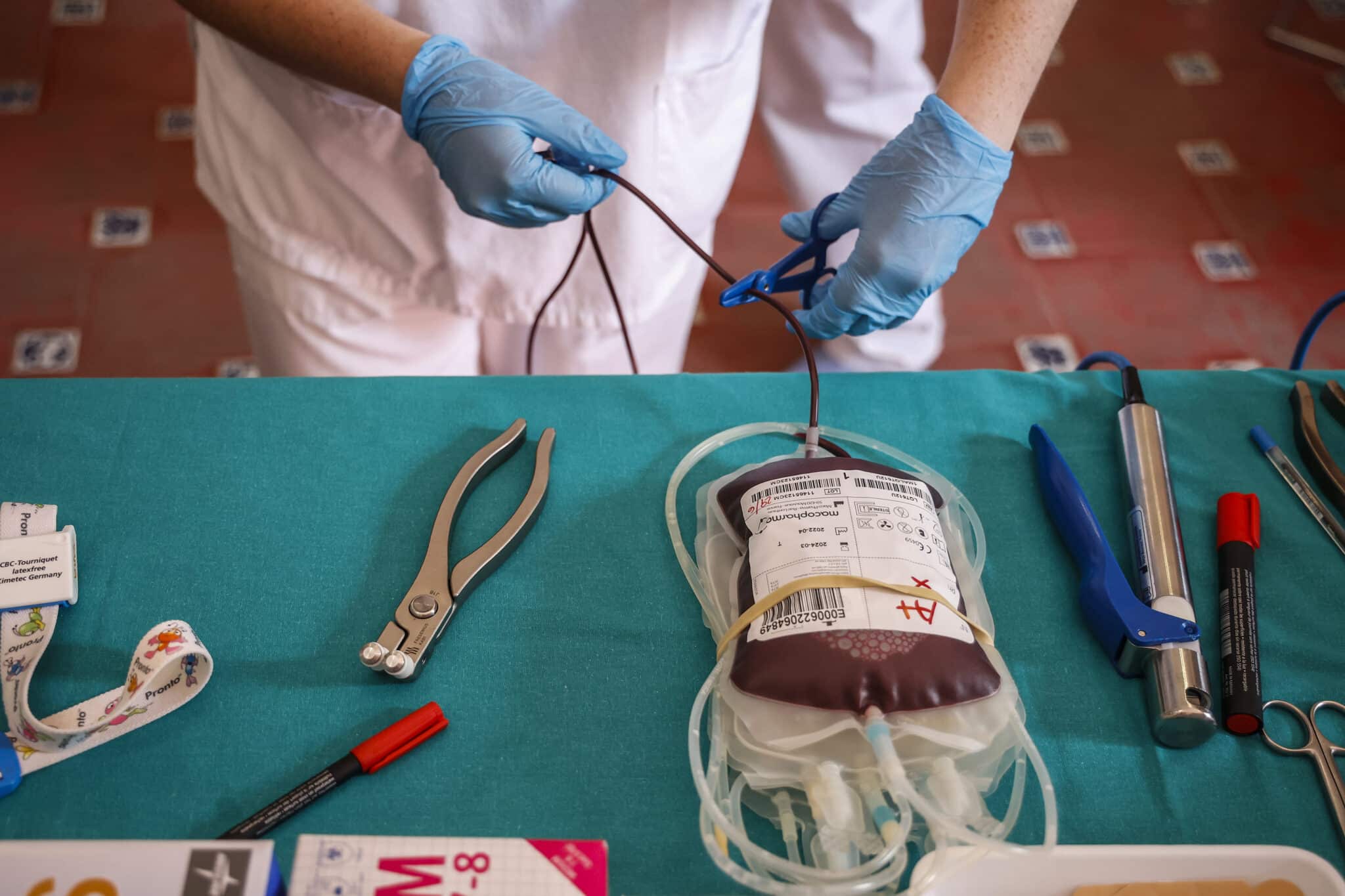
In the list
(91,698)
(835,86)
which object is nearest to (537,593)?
(91,698)

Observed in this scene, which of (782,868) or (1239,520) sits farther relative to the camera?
(1239,520)

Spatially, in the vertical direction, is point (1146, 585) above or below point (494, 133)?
below

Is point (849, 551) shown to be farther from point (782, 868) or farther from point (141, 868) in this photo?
point (141, 868)

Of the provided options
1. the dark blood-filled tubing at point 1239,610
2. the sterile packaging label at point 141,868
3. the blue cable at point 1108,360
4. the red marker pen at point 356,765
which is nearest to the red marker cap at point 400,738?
the red marker pen at point 356,765

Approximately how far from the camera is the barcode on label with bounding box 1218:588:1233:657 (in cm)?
74

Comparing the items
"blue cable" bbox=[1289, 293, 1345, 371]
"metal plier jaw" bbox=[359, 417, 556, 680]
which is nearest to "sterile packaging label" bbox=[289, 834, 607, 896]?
"metal plier jaw" bbox=[359, 417, 556, 680]

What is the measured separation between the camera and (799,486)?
73 cm

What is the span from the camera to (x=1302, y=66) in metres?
2.56

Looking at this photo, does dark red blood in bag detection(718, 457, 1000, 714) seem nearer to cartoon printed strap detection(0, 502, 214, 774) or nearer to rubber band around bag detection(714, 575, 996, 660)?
rubber band around bag detection(714, 575, 996, 660)

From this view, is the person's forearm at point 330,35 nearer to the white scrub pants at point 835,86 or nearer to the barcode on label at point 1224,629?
the white scrub pants at point 835,86

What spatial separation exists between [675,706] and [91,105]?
2212mm

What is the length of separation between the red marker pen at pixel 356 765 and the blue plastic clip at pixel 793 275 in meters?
0.43

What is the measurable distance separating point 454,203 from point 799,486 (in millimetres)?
552

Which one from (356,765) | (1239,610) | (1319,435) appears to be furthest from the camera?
(1319,435)
